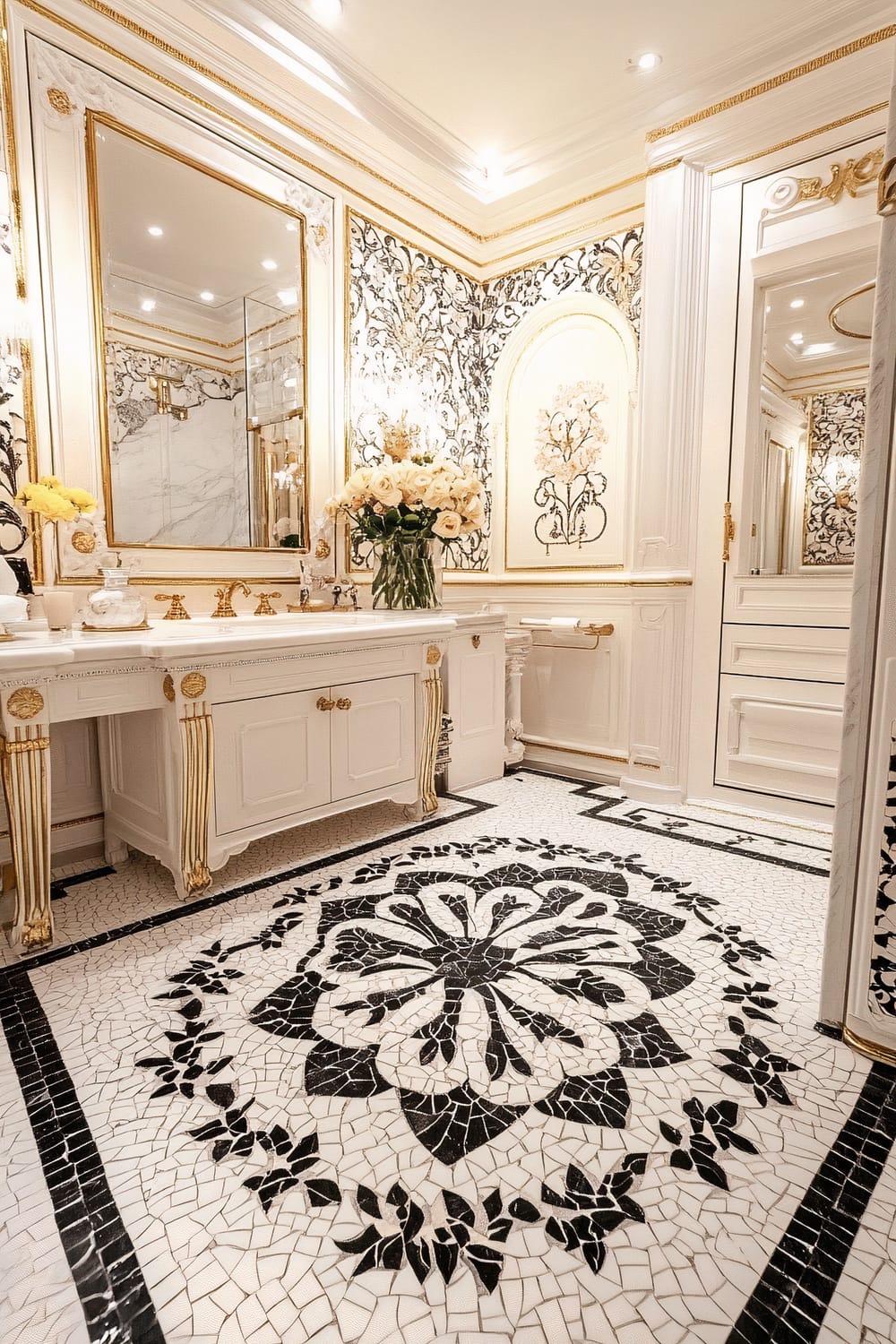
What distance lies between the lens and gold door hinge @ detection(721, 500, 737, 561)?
3131 millimetres

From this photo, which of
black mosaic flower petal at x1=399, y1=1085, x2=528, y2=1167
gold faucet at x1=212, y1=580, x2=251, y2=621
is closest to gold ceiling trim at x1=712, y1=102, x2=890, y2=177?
gold faucet at x1=212, y1=580, x2=251, y2=621

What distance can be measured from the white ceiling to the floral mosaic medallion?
3240 millimetres

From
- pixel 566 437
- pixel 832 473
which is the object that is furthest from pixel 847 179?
pixel 566 437

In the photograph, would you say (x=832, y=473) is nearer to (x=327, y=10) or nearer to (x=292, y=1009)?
(x=327, y=10)

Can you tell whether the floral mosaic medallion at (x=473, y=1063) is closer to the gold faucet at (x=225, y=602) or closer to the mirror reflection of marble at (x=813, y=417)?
the gold faucet at (x=225, y=602)

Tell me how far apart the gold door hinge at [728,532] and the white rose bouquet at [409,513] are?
1.12 metres

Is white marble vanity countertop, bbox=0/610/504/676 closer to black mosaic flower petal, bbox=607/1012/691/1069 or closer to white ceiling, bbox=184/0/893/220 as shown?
black mosaic flower petal, bbox=607/1012/691/1069

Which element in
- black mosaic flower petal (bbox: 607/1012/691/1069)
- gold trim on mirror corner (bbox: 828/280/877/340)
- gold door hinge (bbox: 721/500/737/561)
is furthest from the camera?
gold door hinge (bbox: 721/500/737/561)

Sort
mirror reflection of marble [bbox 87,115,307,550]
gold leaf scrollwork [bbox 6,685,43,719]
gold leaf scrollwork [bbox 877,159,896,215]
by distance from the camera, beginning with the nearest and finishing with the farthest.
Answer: gold leaf scrollwork [bbox 877,159,896,215], gold leaf scrollwork [bbox 6,685,43,719], mirror reflection of marble [bbox 87,115,307,550]

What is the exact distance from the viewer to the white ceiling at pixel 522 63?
2621 mm

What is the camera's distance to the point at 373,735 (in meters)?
2.80

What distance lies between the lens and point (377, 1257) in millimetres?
1055

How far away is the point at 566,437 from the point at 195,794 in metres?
2.84

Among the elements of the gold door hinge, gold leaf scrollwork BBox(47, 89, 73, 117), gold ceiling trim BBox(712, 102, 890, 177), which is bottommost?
the gold door hinge
